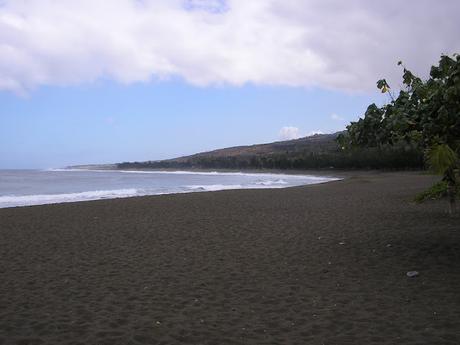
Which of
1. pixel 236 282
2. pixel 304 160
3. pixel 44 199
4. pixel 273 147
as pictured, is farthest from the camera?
pixel 273 147

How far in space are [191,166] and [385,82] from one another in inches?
5241

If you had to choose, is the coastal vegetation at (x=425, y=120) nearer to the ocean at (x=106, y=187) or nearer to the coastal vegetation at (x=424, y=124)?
the coastal vegetation at (x=424, y=124)

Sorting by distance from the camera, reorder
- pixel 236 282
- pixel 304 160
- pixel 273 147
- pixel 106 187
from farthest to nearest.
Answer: pixel 273 147 < pixel 304 160 < pixel 106 187 < pixel 236 282

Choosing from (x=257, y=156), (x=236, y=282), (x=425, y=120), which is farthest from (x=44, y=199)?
(x=257, y=156)

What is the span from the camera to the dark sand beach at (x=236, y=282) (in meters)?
5.00

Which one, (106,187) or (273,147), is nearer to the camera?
(106,187)

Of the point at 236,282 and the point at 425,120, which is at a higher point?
the point at 425,120

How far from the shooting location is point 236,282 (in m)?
7.11

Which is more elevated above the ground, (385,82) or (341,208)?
(385,82)

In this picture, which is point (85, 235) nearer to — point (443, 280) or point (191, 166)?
point (443, 280)

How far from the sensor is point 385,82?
24.5 feet

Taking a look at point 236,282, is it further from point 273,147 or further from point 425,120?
point 273,147

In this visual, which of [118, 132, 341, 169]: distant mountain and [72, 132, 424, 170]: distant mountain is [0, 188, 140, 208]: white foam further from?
[118, 132, 341, 169]: distant mountain

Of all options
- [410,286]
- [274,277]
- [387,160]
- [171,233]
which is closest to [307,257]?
[274,277]
